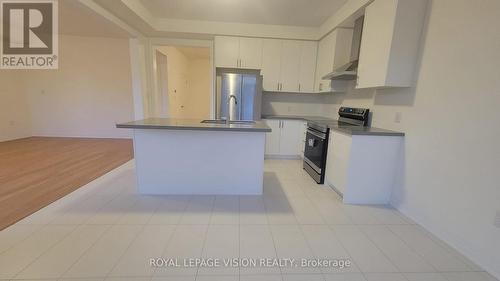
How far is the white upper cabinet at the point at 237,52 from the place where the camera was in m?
4.12

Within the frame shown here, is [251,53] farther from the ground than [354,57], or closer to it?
farther from the ground

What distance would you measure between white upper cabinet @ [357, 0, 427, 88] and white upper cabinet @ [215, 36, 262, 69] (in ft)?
7.05

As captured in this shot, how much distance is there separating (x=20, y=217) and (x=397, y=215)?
3.72 meters

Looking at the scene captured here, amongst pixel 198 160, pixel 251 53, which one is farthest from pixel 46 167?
pixel 251 53

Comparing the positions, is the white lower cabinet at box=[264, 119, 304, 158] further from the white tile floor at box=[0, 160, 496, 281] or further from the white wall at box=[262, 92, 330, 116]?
the white tile floor at box=[0, 160, 496, 281]

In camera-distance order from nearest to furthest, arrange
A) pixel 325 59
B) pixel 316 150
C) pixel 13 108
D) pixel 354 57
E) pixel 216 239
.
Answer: pixel 216 239
pixel 316 150
pixel 354 57
pixel 325 59
pixel 13 108

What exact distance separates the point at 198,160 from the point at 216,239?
3.36ft

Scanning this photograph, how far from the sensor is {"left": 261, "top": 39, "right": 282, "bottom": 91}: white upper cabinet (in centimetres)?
419

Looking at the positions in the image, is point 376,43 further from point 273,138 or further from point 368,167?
point 273,138

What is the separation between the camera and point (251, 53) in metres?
4.19

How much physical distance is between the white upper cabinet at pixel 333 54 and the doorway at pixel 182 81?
2.36 meters

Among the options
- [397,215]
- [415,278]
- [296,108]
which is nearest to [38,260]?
[415,278]

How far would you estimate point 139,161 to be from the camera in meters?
2.54

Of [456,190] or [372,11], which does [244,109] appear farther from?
[456,190]
